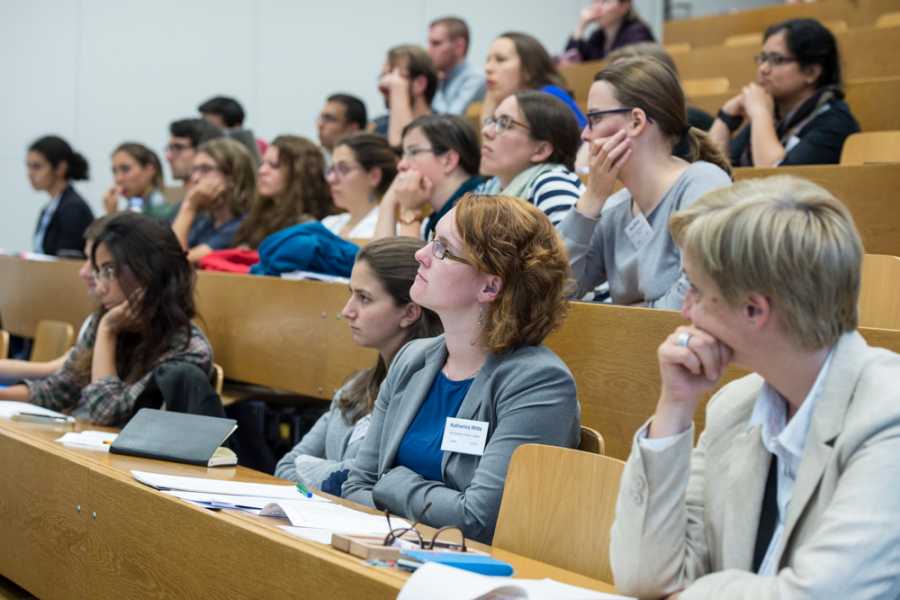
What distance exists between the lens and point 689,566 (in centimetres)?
151

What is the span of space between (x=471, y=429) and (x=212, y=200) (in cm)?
332

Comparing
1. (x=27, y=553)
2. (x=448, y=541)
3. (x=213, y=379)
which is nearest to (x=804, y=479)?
(x=448, y=541)

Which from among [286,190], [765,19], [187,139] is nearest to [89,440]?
[286,190]

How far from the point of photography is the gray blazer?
2084mm

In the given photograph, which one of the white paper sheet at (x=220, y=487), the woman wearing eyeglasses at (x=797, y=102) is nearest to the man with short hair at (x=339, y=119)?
the woman wearing eyeglasses at (x=797, y=102)

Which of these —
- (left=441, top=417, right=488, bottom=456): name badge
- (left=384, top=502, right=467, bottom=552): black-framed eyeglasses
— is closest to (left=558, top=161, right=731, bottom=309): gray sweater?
(left=441, top=417, right=488, bottom=456): name badge

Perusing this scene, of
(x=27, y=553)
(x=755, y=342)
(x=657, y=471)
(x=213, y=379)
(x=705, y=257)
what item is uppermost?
(x=705, y=257)

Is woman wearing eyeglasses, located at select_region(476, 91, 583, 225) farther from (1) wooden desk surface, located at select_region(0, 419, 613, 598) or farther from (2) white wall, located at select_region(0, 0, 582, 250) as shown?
(2) white wall, located at select_region(0, 0, 582, 250)

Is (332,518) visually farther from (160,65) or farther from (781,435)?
(160,65)

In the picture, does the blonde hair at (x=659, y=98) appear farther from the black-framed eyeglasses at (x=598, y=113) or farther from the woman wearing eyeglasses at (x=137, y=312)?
the woman wearing eyeglasses at (x=137, y=312)

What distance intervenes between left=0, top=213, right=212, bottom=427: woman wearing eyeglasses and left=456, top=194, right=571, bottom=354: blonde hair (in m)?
1.35

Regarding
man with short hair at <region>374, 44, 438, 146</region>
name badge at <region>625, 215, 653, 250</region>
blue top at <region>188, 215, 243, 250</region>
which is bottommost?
blue top at <region>188, 215, 243, 250</region>

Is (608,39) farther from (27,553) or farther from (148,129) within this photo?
(27,553)

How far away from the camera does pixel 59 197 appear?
21.1 ft
